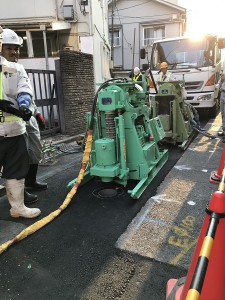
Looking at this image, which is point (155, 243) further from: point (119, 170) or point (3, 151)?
point (3, 151)

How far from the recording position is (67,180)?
441 cm

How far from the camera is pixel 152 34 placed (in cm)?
2158

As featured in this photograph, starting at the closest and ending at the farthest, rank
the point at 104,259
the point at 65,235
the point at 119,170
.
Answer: the point at 104,259 → the point at 65,235 → the point at 119,170

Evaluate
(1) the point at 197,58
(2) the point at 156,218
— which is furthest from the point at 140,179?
(1) the point at 197,58

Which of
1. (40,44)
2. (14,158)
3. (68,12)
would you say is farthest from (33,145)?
(40,44)

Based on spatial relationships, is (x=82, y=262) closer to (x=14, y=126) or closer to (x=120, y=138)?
(x=14, y=126)

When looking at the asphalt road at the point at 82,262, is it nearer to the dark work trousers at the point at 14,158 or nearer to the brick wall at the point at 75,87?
the dark work trousers at the point at 14,158

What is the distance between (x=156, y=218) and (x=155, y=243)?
486mm

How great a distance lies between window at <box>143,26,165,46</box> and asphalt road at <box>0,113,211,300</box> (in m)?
20.5

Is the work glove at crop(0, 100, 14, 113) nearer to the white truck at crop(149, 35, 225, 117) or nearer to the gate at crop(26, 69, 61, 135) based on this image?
the gate at crop(26, 69, 61, 135)

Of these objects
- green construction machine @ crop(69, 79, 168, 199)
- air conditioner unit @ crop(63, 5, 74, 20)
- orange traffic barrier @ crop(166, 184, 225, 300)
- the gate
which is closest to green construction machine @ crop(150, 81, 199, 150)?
green construction machine @ crop(69, 79, 168, 199)

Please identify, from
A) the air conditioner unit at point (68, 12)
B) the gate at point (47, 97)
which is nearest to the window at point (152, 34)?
the air conditioner unit at point (68, 12)

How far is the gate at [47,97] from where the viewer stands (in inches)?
255

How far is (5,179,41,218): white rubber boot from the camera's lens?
3039 millimetres
